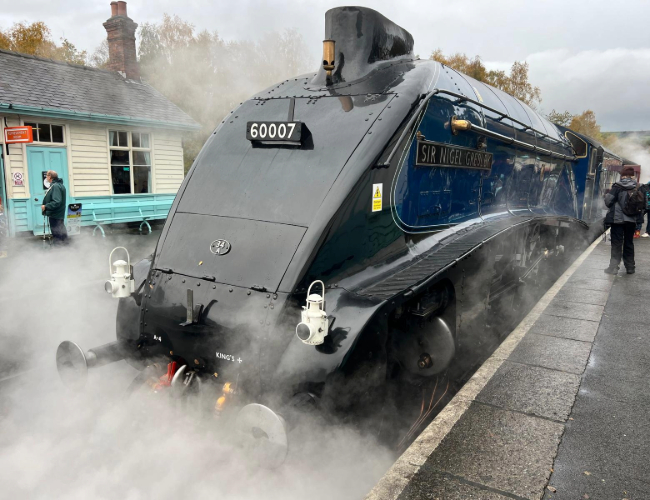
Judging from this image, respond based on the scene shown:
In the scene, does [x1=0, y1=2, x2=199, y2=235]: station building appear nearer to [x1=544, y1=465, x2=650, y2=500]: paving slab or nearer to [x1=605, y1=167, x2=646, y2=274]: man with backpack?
[x1=605, y1=167, x2=646, y2=274]: man with backpack

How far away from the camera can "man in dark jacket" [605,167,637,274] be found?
7.00m

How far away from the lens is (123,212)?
12.9 m

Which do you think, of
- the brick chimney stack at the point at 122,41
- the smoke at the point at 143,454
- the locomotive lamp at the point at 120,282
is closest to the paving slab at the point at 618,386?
the smoke at the point at 143,454

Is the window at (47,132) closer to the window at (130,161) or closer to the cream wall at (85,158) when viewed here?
the cream wall at (85,158)

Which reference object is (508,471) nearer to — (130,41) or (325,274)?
(325,274)

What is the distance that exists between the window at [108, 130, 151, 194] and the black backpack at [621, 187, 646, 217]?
11206 mm

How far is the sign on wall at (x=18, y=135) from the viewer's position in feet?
33.3

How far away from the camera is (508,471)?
8.09ft

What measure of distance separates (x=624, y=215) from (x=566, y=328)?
128 inches

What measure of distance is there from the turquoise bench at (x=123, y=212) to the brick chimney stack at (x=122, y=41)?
4210 millimetres

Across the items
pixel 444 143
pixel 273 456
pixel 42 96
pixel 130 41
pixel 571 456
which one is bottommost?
pixel 571 456

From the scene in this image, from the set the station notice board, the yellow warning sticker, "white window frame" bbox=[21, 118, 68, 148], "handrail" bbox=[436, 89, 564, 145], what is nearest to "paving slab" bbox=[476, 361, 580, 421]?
the yellow warning sticker

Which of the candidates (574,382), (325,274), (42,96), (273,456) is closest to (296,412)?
(273,456)

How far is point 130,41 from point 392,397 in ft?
48.7
